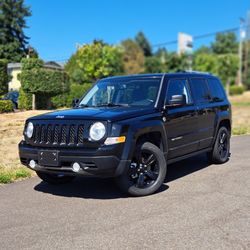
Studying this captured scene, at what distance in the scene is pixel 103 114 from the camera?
19.9 feet

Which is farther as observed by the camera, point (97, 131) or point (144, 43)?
point (144, 43)

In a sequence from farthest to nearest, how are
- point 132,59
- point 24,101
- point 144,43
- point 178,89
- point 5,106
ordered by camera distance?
point 144,43, point 132,59, point 24,101, point 5,106, point 178,89

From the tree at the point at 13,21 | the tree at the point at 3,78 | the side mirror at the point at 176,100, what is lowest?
the side mirror at the point at 176,100

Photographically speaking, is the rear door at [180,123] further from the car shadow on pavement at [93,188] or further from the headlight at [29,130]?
the headlight at [29,130]

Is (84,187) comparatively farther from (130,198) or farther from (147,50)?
(147,50)

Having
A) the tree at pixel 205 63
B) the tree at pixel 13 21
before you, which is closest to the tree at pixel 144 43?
the tree at pixel 205 63

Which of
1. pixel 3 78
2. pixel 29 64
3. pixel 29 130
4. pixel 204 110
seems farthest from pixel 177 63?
pixel 29 130

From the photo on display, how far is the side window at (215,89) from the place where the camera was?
8.61 m

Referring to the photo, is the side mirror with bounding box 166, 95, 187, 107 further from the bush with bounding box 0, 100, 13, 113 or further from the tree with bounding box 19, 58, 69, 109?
the tree with bounding box 19, 58, 69, 109

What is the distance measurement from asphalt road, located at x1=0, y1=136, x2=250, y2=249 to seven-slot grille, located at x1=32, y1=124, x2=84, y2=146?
0.87 m

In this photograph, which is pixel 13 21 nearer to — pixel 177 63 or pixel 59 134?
pixel 177 63

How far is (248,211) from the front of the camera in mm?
5434

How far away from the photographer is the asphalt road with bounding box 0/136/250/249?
4492 millimetres

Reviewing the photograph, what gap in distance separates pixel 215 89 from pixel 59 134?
400cm
